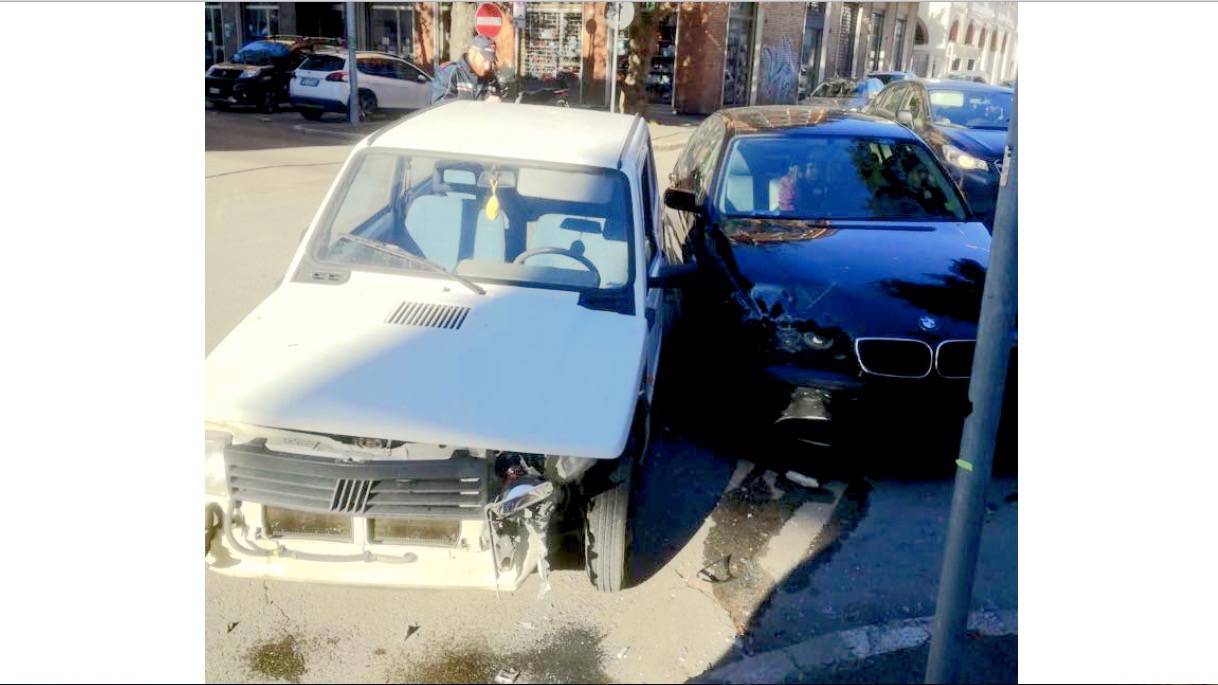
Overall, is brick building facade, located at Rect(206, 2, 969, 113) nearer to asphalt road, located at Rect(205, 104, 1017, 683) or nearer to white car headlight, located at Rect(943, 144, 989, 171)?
asphalt road, located at Rect(205, 104, 1017, 683)

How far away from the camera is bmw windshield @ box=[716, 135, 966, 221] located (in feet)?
15.1

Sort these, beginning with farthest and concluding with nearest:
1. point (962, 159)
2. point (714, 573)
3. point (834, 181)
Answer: point (962, 159), point (834, 181), point (714, 573)

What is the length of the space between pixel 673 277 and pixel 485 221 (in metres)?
0.72

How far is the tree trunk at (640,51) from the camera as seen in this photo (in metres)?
8.88

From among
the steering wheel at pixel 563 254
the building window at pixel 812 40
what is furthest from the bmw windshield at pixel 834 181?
the building window at pixel 812 40

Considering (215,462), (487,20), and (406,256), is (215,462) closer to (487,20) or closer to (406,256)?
(406,256)

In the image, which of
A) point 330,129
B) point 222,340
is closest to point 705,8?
point 330,129

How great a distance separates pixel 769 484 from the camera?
12.0ft

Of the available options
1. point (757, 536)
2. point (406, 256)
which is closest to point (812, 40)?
point (757, 536)

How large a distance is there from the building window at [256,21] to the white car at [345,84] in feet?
1.91

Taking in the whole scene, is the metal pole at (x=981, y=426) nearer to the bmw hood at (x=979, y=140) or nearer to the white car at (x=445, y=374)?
the white car at (x=445, y=374)

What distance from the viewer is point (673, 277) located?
10.4 feet

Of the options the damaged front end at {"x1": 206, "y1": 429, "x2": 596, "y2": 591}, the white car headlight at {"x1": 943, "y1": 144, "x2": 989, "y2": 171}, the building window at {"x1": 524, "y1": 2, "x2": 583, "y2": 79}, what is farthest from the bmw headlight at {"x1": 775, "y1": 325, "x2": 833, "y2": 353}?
the white car headlight at {"x1": 943, "y1": 144, "x2": 989, "y2": 171}
